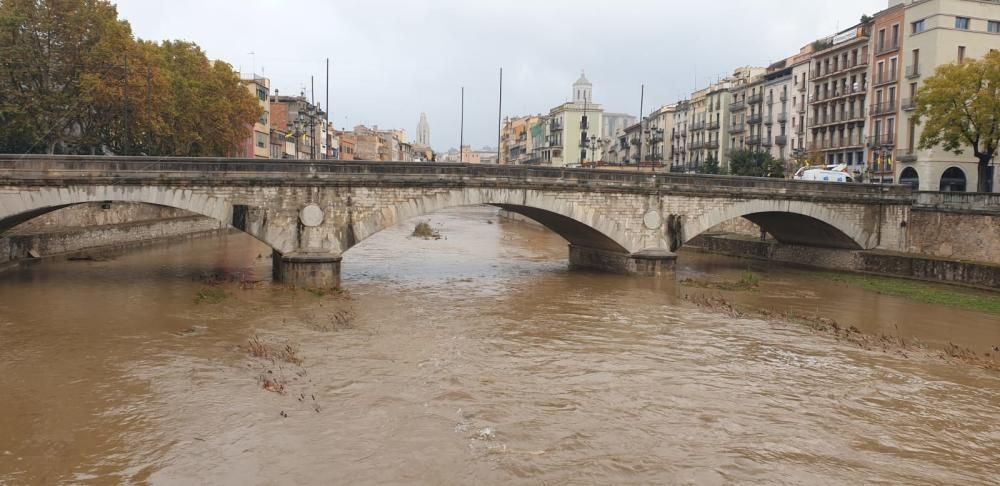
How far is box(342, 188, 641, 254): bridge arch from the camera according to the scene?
28.0m

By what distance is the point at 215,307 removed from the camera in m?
22.8

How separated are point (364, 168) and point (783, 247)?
2500 cm

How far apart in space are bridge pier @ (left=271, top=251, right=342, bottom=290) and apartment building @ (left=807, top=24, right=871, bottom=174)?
133 feet

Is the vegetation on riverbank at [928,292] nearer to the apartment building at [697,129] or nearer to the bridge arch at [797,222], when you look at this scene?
the bridge arch at [797,222]

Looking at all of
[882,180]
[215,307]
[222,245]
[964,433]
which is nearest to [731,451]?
[964,433]

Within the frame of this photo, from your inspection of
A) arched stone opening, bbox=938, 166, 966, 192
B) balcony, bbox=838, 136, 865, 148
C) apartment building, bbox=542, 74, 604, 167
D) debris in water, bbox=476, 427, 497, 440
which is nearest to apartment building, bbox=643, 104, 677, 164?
apartment building, bbox=542, 74, 604, 167

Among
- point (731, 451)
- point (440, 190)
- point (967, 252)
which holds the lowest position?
point (731, 451)

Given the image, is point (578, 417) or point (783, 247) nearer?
point (578, 417)

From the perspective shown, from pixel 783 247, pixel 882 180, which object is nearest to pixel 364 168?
pixel 783 247

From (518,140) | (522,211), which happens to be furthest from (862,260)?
(518,140)

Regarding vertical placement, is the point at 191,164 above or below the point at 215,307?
above

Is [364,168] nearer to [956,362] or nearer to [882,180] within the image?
[956,362]

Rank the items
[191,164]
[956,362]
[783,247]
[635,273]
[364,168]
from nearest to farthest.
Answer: [956,362] → [191,164] → [364,168] → [635,273] → [783,247]

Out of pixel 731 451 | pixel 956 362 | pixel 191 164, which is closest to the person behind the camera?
pixel 731 451
